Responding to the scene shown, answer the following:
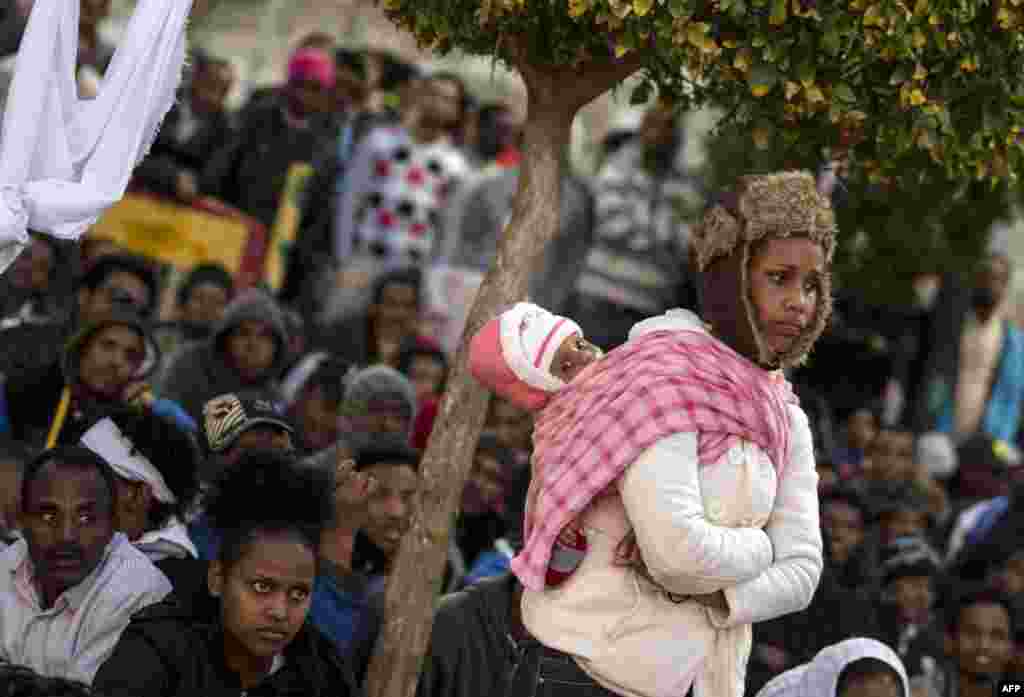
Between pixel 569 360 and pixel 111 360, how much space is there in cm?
359

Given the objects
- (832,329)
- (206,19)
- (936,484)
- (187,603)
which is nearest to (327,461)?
(187,603)

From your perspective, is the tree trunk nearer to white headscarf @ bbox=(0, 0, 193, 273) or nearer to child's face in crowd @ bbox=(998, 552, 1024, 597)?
white headscarf @ bbox=(0, 0, 193, 273)

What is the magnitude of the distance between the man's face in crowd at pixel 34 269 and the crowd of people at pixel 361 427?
1 centimetres

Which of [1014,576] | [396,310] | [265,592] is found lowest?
[1014,576]

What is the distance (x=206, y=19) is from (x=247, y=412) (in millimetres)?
13709

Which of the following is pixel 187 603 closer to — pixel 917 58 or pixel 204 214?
pixel 917 58

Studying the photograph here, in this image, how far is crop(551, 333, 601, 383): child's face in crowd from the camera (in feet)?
19.6

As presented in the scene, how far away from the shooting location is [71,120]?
6.64 m

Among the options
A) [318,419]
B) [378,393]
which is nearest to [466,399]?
[378,393]

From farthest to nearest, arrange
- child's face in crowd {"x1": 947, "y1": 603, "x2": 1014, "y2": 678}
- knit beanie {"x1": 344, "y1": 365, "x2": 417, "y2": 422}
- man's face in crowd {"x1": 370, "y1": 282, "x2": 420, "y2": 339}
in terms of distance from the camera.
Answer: man's face in crowd {"x1": 370, "y1": 282, "x2": 420, "y2": 339}, child's face in crowd {"x1": 947, "y1": 603, "x2": 1014, "y2": 678}, knit beanie {"x1": 344, "y1": 365, "x2": 417, "y2": 422}

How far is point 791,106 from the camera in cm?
668

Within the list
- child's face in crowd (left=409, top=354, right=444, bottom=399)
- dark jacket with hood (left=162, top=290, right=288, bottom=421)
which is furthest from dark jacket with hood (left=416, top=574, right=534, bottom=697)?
child's face in crowd (left=409, top=354, right=444, bottom=399)

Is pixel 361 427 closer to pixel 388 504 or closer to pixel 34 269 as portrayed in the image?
pixel 388 504

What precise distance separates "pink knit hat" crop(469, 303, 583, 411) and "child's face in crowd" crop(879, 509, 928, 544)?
19.2 ft
